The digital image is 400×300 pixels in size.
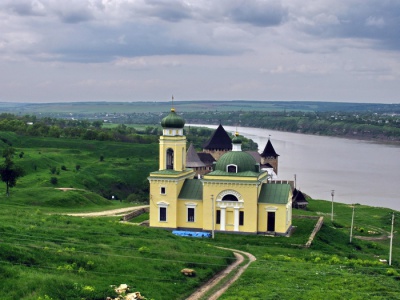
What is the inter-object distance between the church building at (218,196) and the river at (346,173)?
26885 millimetres

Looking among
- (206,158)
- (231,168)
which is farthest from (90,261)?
(206,158)

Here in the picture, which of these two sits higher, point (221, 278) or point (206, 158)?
point (206, 158)

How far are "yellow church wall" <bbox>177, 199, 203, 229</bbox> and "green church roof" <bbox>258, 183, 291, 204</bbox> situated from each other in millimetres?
3371

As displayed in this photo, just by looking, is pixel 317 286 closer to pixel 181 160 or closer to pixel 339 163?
pixel 181 160

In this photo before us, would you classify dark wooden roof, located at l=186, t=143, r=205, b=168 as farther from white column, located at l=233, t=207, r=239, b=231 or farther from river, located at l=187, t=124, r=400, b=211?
white column, located at l=233, t=207, r=239, b=231

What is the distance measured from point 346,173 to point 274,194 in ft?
153

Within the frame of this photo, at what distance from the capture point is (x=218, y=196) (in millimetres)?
31062

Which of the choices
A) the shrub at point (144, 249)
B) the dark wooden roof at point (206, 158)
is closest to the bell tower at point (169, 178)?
the shrub at point (144, 249)

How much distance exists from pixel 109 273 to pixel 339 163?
72102mm

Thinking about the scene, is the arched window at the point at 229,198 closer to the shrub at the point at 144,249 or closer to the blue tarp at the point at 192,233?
the blue tarp at the point at 192,233

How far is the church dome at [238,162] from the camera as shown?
31.3 meters

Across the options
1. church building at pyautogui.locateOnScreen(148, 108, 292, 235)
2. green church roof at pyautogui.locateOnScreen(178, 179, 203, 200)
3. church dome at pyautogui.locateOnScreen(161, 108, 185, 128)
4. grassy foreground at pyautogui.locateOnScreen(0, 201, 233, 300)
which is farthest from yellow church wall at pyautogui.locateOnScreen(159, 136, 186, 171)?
grassy foreground at pyautogui.locateOnScreen(0, 201, 233, 300)

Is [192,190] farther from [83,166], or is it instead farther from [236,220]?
[83,166]

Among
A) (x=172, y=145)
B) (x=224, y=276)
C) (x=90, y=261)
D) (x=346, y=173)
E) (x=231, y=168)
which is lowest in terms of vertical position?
(x=346, y=173)
